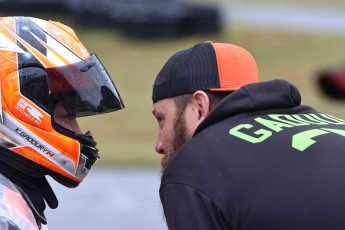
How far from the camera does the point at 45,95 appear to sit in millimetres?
2637

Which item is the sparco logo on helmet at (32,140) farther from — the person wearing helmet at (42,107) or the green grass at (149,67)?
the green grass at (149,67)

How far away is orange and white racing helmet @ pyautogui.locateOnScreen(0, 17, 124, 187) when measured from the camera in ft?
8.49

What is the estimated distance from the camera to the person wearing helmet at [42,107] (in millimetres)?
2564

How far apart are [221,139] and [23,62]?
76 cm

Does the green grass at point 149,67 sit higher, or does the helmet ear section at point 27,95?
the helmet ear section at point 27,95

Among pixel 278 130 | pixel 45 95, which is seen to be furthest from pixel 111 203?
pixel 278 130

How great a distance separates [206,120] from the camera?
230cm

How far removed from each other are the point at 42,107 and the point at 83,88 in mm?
202

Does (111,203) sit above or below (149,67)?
above

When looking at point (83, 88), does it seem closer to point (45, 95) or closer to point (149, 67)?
point (45, 95)

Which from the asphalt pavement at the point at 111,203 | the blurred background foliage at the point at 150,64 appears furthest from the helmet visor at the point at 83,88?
the blurred background foliage at the point at 150,64

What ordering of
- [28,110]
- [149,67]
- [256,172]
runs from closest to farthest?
1. [256,172]
2. [28,110]
3. [149,67]

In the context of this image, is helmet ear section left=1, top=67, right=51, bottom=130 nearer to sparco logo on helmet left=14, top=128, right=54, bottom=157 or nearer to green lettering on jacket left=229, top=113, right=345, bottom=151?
sparco logo on helmet left=14, top=128, right=54, bottom=157

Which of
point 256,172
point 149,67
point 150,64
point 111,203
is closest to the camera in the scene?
point 256,172
